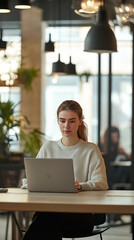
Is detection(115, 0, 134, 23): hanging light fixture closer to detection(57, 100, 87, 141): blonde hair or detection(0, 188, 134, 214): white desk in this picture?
detection(57, 100, 87, 141): blonde hair

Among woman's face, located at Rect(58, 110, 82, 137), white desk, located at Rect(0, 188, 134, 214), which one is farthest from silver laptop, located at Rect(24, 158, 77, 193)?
woman's face, located at Rect(58, 110, 82, 137)

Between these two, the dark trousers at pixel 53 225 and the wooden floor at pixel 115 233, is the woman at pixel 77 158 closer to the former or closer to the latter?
the dark trousers at pixel 53 225

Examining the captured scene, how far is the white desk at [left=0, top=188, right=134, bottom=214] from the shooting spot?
3506 mm

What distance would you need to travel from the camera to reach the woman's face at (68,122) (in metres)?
4.52

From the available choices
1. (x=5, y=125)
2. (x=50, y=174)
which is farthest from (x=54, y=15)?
(x=50, y=174)

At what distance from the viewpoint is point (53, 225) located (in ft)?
13.5

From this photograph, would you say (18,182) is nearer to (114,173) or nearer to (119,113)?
(114,173)

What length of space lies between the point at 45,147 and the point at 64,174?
2.20 feet

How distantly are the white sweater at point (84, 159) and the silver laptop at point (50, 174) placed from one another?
0.36 m

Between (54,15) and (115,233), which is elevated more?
(54,15)

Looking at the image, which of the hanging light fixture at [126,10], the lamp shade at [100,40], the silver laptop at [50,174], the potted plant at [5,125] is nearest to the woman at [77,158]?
the silver laptop at [50,174]

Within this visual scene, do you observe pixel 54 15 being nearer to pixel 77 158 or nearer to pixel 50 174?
pixel 77 158

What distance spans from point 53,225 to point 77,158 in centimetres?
64

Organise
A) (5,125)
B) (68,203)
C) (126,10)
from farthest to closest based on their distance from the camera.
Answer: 1. (5,125)
2. (126,10)
3. (68,203)
